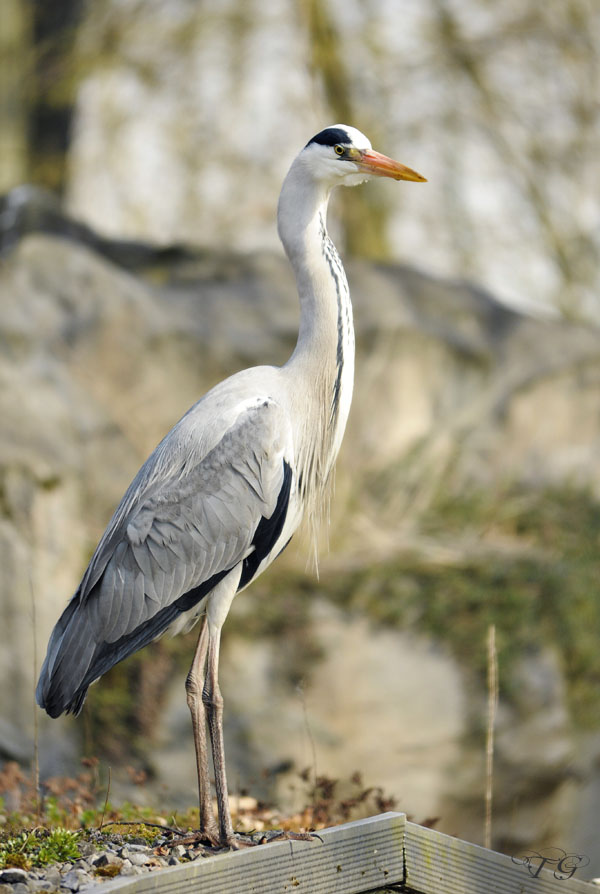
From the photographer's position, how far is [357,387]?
28.4 feet

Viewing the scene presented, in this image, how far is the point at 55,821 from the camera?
4473 millimetres

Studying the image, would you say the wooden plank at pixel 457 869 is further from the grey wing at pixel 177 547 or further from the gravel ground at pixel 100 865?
the grey wing at pixel 177 547

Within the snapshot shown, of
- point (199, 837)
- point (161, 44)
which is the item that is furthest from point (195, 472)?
point (161, 44)

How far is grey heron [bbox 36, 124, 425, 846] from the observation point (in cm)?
372

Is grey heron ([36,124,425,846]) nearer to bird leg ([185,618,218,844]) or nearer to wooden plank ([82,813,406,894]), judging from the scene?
bird leg ([185,618,218,844])

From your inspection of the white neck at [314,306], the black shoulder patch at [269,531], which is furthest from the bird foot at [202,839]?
the white neck at [314,306]

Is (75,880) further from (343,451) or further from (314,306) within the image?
(343,451)

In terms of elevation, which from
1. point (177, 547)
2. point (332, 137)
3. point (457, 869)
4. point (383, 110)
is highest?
point (383, 110)

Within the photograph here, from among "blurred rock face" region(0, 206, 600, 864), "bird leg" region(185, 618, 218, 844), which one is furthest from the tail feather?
"blurred rock face" region(0, 206, 600, 864)

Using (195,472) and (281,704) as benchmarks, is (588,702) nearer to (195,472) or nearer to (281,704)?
(281,704)

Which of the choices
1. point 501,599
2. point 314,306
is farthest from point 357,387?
point 314,306

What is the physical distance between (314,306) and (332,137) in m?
0.58

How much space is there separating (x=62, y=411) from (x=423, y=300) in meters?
3.23

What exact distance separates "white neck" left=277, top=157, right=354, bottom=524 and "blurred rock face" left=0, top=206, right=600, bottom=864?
3.06 metres
